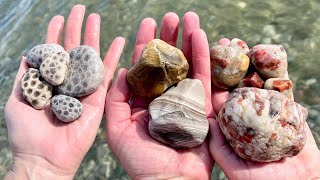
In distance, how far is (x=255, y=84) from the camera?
4.16m

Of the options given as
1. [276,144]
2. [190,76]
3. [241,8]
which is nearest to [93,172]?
[190,76]

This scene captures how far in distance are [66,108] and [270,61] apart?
2.19 m

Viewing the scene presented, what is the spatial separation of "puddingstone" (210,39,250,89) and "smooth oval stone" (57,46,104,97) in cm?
125

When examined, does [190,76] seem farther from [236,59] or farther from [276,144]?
[276,144]

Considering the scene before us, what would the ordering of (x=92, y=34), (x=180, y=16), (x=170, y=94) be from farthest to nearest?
(x=180, y=16) → (x=92, y=34) → (x=170, y=94)

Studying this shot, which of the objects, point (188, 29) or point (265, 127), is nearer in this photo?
point (265, 127)

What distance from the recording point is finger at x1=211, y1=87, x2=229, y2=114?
4102 mm

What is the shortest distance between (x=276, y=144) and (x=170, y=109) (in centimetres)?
99

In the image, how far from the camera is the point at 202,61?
13.2ft

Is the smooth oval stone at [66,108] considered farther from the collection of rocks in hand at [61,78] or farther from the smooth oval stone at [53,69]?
the smooth oval stone at [53,69]

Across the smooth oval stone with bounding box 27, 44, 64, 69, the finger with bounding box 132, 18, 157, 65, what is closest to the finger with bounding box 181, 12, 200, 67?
the finger with bounding box 132, 18, 157, 65

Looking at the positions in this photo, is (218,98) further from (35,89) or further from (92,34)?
(35,89)

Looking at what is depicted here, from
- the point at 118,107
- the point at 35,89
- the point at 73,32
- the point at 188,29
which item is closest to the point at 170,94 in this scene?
the point at 118,107

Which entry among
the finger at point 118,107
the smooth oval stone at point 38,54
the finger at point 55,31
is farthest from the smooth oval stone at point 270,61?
the finger at point 55,31
